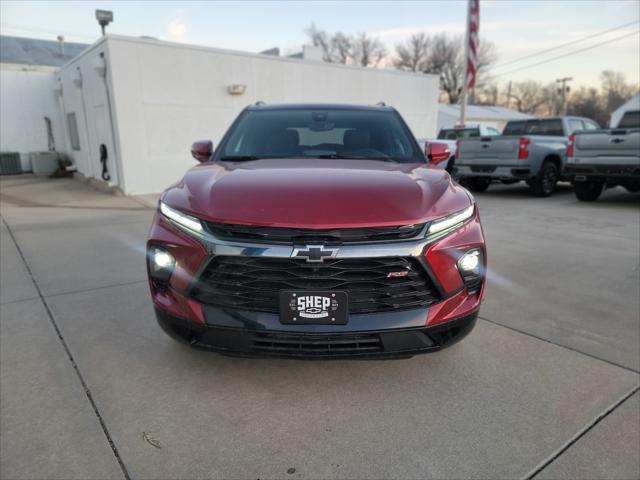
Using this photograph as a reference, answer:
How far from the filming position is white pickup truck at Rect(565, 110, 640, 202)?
7.68m

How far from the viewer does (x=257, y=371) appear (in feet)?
8.16

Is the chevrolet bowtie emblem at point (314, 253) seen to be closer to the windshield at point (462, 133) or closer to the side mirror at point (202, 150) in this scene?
the side mirror at point (202, 150)

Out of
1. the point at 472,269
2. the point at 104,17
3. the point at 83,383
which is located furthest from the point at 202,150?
the point at 104,17

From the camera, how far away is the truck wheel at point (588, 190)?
893 cm

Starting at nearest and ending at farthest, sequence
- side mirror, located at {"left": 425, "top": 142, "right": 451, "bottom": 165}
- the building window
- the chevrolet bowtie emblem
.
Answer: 1. the chevrolet bowtie emblem
2. side mirror, located at {"left": 425, "top": 142, "right": 451, "bottom": 165}
3. the building window

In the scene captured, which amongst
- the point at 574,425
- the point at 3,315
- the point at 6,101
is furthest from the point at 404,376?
the point at 6,101

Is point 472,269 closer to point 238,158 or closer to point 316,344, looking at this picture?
point 316,344

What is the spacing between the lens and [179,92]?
1075 cm

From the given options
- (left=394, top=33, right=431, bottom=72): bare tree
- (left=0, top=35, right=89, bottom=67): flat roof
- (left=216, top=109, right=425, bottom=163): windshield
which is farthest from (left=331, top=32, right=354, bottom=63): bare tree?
(left=216, top=109, right=425, bottom=163): windshield

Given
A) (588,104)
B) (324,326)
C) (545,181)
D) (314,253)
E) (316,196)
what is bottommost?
(545,181)

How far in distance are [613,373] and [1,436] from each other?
314cm

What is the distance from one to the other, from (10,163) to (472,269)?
1720 cm

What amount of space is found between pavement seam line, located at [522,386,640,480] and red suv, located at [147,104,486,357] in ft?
2.03

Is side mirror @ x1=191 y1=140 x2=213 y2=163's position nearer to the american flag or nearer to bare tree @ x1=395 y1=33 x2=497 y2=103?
the american flag
